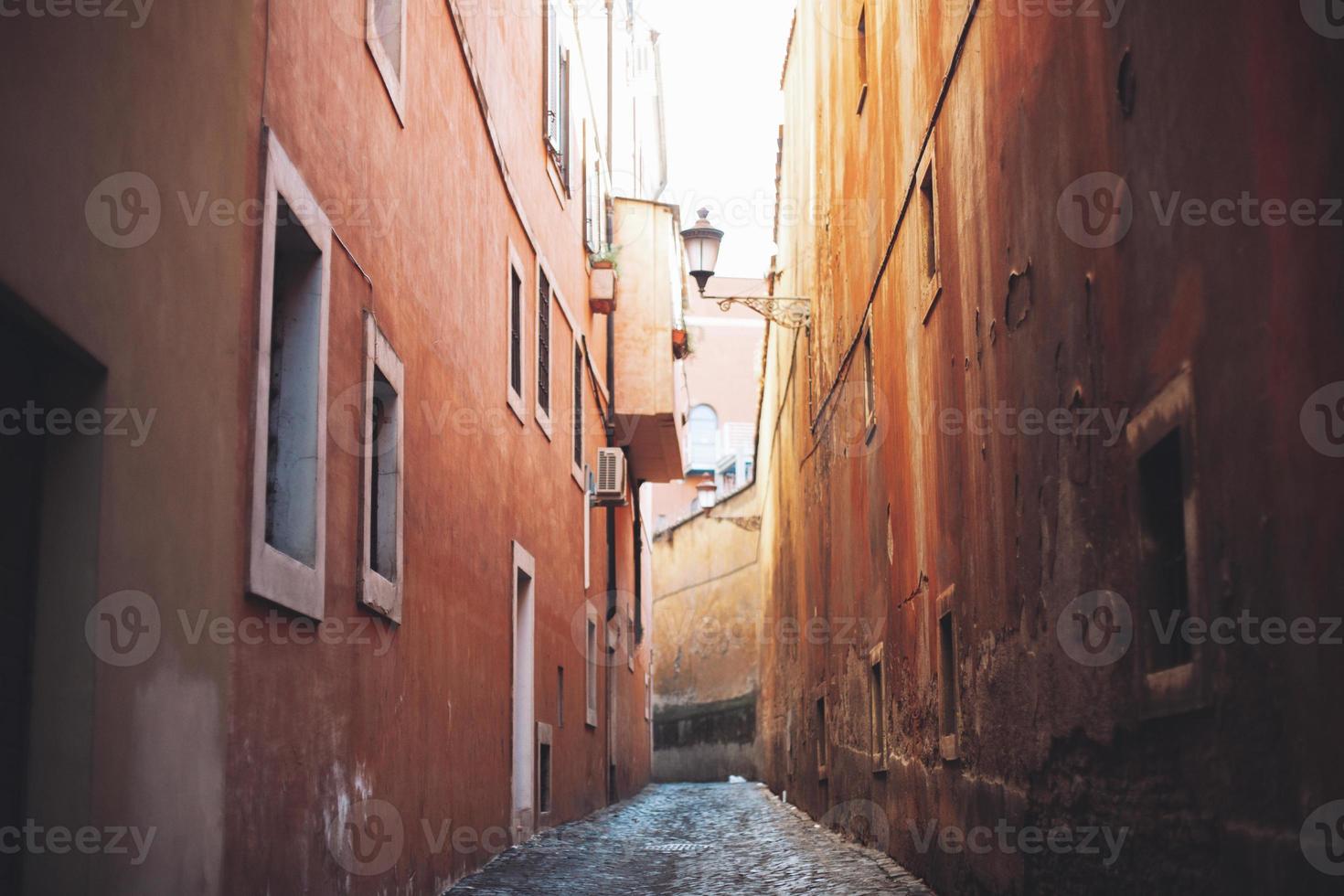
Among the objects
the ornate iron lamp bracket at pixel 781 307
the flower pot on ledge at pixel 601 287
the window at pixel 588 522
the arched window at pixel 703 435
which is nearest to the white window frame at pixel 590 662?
the window at pixel 588 522

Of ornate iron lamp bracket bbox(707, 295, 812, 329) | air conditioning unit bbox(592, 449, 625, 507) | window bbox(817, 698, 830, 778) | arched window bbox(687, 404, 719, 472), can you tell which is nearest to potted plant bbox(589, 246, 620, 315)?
ornate iron lamp bracket bbox(707, 295, 812, 329)

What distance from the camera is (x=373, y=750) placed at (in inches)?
288

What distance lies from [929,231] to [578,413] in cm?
847

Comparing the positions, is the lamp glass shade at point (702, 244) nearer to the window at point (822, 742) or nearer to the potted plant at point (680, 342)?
the window at point (822, 742)

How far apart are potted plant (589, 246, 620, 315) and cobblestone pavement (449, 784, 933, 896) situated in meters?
6.06

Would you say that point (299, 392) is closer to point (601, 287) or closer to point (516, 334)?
point (516, 334)

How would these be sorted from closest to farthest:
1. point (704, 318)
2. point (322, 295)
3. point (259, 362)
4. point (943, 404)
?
1. point (259, 362)
2. point (322, 295)
3. point (943, 404)
4. point (704, 318)

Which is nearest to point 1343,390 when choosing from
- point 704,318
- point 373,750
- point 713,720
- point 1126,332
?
point 1126,332

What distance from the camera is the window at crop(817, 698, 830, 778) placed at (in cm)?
1622

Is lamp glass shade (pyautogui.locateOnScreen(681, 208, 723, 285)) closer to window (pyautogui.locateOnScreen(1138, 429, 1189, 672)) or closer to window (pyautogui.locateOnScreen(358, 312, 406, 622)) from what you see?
window (pyautogui.locateOnScreen(358, 312, 406, 622))

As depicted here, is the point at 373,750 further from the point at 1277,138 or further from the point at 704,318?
the point at 704,318

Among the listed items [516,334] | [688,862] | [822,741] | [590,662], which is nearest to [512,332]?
[516,334]

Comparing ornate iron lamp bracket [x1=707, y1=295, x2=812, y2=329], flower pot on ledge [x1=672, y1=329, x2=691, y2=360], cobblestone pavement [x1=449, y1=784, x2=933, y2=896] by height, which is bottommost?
cobblestone pavement [x1=449, y1=784, x2=933, y2=896]

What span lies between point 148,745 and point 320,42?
3.38m
